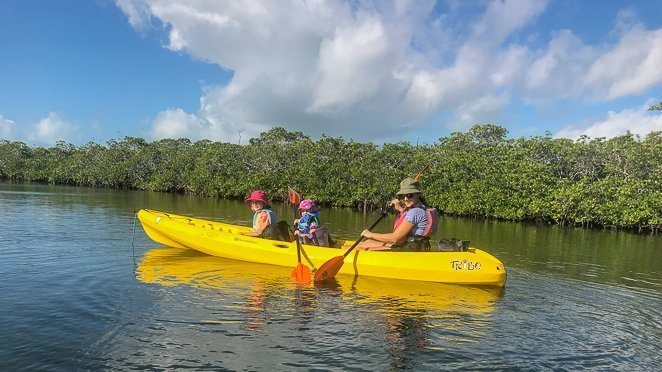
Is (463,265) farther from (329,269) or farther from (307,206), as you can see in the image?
(307,206)

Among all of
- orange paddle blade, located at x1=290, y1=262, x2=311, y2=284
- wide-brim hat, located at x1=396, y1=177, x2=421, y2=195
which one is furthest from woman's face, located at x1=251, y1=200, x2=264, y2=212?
wide-brim hat, located at x1=396, y1=177, x2=421, y2=195

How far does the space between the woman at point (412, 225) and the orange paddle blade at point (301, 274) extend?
1250 millimetres

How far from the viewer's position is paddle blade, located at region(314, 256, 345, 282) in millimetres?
8320

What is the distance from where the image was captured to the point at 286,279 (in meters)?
8.52

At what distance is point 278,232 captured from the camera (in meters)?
9.91

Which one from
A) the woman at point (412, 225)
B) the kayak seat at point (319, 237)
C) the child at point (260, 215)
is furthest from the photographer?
the child at point (260, 215)

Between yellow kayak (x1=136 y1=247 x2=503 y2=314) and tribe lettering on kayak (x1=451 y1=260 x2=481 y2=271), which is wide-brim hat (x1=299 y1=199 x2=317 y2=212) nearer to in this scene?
yellow kayak (x1=136 y1=247 x2=503 y2=314)

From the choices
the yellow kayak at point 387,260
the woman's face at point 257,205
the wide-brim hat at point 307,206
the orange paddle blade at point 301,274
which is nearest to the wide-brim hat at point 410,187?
the yellow kayak at point 387,260

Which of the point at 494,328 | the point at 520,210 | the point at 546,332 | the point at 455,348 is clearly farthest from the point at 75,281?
the point at 520,210

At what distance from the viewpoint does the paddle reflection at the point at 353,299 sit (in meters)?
5.83

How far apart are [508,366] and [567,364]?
2.34ft

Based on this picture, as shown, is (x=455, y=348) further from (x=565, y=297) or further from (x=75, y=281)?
(x=75, y=281)

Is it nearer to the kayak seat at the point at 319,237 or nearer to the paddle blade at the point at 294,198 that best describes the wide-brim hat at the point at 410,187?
the kayak seat at the point at 319,237

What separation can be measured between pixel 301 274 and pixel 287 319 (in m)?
2.33
